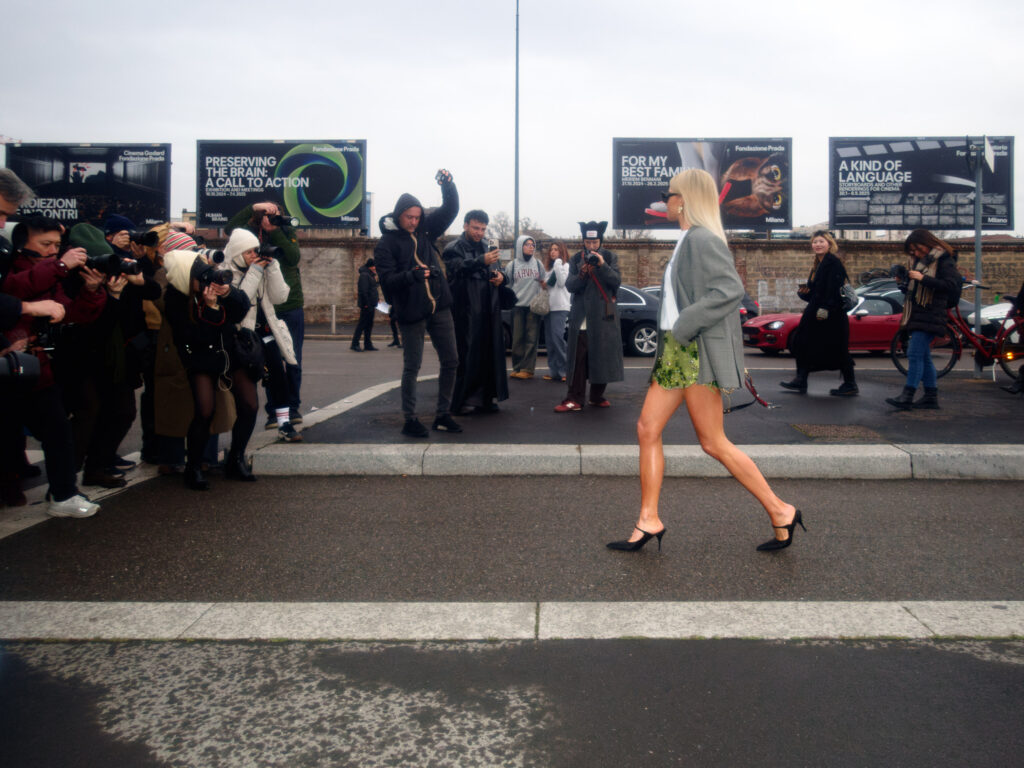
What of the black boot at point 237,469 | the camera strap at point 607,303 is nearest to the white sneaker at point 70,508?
the black boot at point 237,469

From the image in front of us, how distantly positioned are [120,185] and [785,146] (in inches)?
967

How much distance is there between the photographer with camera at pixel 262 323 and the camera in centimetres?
565

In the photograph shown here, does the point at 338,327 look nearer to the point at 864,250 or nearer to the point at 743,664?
the point at 864,250

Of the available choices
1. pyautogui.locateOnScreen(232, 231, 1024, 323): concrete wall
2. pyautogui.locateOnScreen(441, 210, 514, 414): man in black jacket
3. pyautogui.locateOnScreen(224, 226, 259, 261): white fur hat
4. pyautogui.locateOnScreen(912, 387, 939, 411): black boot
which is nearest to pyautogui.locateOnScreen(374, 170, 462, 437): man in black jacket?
pyautogui.locateOnScreen(441, 210, 514, 414): man in black jacket

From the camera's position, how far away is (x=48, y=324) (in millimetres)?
4758

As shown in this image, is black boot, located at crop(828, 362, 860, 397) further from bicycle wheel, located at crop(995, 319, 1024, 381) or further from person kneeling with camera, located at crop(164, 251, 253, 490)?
person kneeling with camera, located at crop(164, 251, 253, 490)

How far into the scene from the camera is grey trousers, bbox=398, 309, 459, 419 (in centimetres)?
665

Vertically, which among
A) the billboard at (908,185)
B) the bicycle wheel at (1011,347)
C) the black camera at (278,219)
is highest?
the billboard at (908,185)

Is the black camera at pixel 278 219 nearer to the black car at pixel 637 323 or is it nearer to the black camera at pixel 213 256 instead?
the black camera at pixel 213 256

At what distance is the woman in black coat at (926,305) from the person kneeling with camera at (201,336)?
5.89m

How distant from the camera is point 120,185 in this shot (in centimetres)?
3275

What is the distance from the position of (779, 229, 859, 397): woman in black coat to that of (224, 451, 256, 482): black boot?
594 centimetres

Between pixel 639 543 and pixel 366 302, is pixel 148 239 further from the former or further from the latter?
pixel 366 302

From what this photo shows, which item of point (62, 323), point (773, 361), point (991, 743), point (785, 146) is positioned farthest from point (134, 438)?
point (785, 146)
